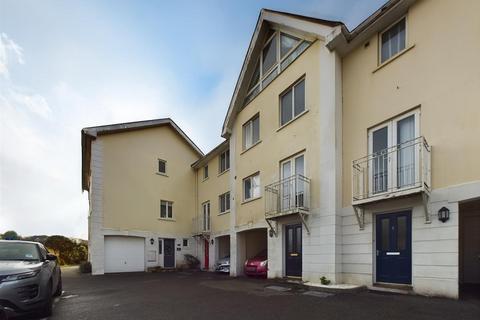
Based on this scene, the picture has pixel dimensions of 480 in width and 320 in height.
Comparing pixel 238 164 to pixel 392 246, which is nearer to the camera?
pixel 392 246

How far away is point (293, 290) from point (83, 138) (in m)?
16.3

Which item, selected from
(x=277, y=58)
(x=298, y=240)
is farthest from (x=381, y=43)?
(x=298, y=240)

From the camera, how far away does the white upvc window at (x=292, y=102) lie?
13070 mm

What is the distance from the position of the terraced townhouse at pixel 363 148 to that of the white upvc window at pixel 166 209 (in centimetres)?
491

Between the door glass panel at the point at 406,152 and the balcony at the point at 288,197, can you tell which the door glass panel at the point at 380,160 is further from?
the balcony at the point at 288,197

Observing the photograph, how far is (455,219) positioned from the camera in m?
7.89

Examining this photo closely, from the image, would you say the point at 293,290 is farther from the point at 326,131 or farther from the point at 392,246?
the point at 326,131

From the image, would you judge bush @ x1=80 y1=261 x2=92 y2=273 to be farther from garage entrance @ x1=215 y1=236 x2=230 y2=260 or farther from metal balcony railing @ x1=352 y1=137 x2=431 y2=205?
metal balcony railing @ x1=352 y1=137 x2=431 y2=205

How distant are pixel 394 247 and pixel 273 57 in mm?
9361

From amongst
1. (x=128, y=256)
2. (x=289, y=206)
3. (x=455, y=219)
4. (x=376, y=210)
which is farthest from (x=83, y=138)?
(x=455, y=219)

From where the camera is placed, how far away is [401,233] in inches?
364

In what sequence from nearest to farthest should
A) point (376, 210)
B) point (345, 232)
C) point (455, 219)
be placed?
point (455, 219), point (376, 210), point (345, 232)

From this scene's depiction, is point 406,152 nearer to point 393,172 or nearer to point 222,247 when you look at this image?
point 393,172

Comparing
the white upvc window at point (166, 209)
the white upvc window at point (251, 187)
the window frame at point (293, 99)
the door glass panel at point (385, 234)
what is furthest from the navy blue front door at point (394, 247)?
the white upvc window at point (166, 209)
